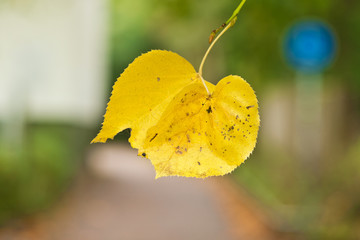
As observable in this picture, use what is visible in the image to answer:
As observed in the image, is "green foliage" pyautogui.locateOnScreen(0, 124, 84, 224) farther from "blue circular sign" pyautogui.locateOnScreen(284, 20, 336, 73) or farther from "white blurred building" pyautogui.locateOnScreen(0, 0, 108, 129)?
"blue circular sign" pyautogui.locateOnScreen(284, 20, 336, 73)

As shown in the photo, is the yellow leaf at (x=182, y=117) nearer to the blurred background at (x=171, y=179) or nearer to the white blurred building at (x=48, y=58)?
the blurred background at (x=171, y=179)

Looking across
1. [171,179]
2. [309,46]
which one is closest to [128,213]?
[171,179]

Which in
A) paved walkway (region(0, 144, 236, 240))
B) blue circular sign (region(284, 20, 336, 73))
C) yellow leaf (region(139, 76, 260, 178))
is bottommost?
yellow leaf (region(139, 76, 260, 178))

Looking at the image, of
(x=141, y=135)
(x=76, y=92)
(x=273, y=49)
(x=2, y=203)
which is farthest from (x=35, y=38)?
(x=141, y=135)

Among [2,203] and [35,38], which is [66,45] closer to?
[35,38]

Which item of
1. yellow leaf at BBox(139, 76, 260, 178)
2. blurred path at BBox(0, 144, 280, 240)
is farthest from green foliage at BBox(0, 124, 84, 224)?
yellow leaf at BBox(139, 76, 260, 178)

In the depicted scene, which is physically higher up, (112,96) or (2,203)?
(2,203)
